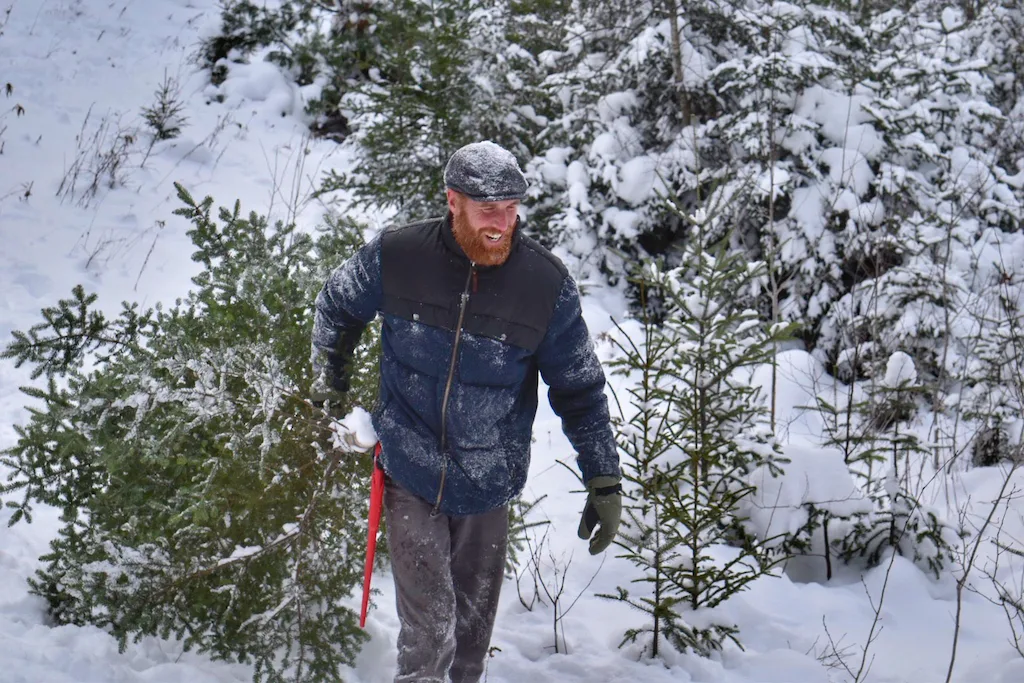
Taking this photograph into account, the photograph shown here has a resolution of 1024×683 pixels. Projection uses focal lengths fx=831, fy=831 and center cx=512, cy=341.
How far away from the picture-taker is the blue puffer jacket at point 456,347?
2877 mm

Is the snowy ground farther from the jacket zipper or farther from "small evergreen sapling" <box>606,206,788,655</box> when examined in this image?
the jacket zipper

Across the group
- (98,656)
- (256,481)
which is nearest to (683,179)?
(256,481)

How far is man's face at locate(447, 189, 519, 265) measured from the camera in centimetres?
279

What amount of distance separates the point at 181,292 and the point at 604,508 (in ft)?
18.6

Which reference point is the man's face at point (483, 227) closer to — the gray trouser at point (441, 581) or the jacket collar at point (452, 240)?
the jacket collar at point (452, 240)

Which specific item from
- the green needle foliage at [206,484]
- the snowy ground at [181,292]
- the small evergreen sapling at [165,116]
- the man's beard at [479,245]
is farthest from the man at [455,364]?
the small evergreen sapling at [165,116]

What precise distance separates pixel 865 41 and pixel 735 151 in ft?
6.02

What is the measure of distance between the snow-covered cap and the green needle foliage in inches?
40.0

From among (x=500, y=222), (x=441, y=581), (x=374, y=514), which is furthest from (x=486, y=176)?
(x=441, y=581)

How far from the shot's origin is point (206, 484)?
9.82 feet

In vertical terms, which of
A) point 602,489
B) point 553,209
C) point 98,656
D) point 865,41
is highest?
point 865,41

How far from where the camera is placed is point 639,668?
3740 millimetres

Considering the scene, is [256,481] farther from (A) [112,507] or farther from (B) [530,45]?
(B) [530,45]

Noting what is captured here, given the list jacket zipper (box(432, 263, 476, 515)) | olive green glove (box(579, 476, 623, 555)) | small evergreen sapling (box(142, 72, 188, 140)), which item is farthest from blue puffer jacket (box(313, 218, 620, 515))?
small evergreen sapling (box(142, 72, 188, 140))
